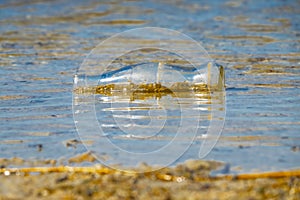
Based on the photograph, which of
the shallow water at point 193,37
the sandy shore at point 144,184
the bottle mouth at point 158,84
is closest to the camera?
the sandy shore at point 144,184

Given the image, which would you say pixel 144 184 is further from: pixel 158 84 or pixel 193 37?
pixel 193 37

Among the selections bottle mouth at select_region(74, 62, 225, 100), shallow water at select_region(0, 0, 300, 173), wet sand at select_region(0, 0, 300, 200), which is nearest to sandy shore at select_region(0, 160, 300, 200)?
wet sand at select_region(0, 0, 300, 200)

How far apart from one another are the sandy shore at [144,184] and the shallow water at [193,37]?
0.47 ft

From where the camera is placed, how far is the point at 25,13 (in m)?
10.2

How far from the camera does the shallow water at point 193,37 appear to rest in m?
3.09

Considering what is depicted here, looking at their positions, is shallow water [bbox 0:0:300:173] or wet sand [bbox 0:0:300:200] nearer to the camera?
wet sand [bbox 0:0:300:200]

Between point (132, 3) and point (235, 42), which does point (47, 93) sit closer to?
point (235, 42)

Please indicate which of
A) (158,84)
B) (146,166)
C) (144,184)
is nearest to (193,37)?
(158,84)

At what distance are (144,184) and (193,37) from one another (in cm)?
505

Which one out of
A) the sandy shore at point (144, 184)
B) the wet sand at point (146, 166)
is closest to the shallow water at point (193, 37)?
the wet sand at point (146, 166)

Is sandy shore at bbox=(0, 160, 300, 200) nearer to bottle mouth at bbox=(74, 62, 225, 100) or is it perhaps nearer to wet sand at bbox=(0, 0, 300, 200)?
wet sand at bbox=(0, 0, 300, 200)

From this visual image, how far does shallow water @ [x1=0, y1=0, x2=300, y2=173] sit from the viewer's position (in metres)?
3.09

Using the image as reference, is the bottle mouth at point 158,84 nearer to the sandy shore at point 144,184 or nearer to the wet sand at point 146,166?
the wet sand at point 146,166

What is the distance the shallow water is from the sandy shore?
0.47 feet
